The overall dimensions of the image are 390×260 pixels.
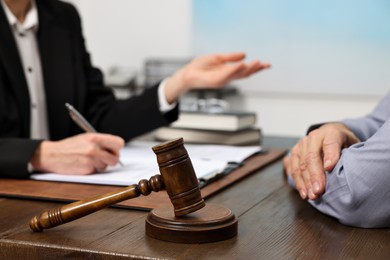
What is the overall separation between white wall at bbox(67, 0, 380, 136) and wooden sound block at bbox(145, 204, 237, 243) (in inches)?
75.0

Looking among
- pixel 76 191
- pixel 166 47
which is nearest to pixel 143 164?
pixel 76 191

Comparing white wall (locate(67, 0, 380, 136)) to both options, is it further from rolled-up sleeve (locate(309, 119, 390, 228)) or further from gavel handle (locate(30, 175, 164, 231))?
gavel handle (locate(30, 175, 164, 231))

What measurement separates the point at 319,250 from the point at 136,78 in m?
2.28

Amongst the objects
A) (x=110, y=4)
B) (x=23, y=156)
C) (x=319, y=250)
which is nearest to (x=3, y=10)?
(x=23, y=156)

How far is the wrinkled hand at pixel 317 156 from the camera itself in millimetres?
1037

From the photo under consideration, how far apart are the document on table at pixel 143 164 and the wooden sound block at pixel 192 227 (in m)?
0.31

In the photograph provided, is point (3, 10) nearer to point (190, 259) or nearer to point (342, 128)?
point (342, 128)

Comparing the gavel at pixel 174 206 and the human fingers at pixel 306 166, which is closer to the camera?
the gavel at pixel 174 206

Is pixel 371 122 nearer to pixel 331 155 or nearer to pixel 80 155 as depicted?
pixel 331 155

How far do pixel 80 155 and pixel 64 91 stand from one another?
1.97 feet

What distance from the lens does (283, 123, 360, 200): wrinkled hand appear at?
104cm

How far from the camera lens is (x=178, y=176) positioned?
2.80 ft

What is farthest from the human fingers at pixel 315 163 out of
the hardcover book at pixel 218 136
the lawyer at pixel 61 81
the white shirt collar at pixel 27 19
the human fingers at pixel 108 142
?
the white shirt collar at pixel 27 19

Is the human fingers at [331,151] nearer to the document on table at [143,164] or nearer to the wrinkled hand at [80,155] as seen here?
the document on table at [143,164]
